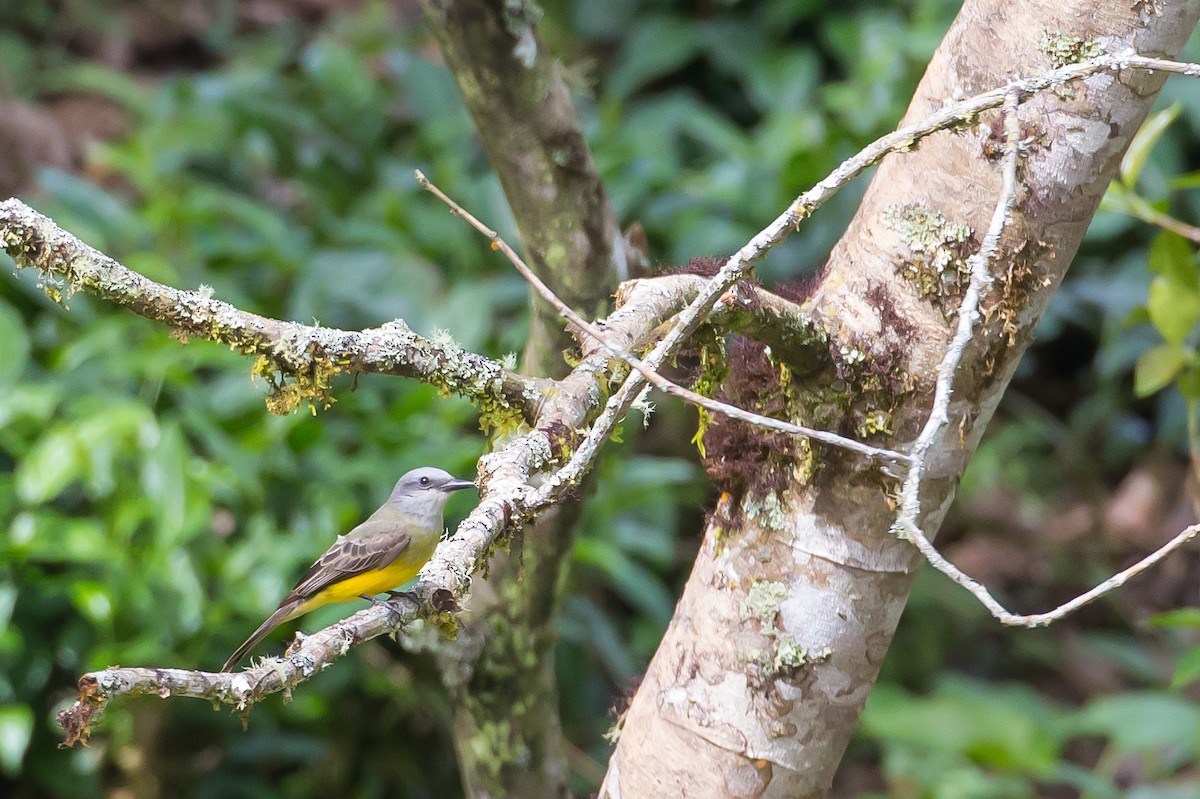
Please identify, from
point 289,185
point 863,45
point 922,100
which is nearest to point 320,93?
point 289,185

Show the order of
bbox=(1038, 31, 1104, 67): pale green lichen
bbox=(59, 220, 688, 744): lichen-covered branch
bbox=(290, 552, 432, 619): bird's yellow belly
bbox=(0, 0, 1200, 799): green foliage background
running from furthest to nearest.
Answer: bbox=(0, 0, 1200, 799): green foliage background < bbox=(290, 552, 432, 619): bird's yellow belly < bbox=(1038, 31, 1104, 67): pale green lichen < bbox=(59, 220, 688, 744): lichen-covered branch

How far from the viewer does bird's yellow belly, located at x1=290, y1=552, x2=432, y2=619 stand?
239 cm

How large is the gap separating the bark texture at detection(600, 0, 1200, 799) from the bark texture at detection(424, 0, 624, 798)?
36cm

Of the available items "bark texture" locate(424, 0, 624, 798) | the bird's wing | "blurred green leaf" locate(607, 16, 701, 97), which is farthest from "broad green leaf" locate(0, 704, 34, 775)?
"blurred green leaf" locate(607, 16, 701, 97)

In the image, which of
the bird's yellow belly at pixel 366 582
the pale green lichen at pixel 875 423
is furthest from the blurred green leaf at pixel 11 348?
the pale green lichen at pixel 875 423

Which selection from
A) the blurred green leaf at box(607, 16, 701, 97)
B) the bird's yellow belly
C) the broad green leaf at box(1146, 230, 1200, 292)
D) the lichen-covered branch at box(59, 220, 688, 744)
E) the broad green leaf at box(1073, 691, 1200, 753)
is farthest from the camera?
the blurred green leaf at box(607, 16, 701, 97)

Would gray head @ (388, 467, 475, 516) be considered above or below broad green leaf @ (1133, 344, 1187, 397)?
below

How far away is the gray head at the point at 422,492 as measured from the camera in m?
2.30

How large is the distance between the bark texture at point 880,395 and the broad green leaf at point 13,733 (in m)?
2.00

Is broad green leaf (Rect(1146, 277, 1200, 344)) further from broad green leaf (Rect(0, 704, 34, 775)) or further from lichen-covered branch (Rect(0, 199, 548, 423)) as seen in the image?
broad green leaf (Rect(0, 704, 34, 775))

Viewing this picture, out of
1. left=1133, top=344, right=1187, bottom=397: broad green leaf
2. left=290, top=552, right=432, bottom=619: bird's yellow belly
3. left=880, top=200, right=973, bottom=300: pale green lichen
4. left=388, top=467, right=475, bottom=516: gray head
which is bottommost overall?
left=290, top=552, right=432, bottom=619: bird's yellow belly

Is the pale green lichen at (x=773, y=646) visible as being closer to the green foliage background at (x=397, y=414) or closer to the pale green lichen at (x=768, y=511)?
the pale green lichen at (x=768, y=511)

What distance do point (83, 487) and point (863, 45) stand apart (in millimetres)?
3890

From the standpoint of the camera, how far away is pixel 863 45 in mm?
5281
